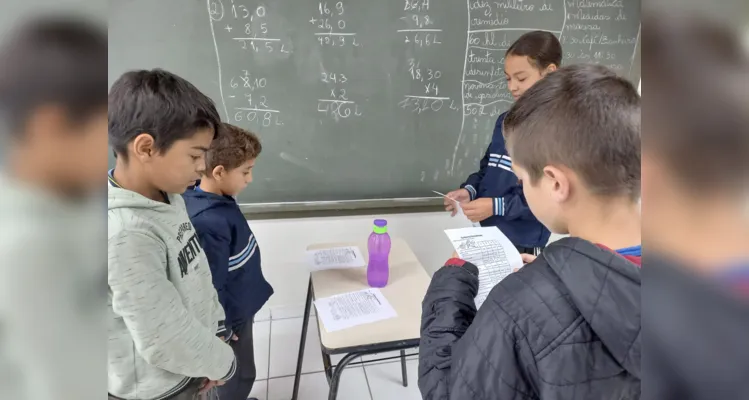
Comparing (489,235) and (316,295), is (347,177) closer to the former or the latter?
(316,295)

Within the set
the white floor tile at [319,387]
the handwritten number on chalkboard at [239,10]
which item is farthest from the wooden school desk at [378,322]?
the handwritten number on chalkboard at [239,10]

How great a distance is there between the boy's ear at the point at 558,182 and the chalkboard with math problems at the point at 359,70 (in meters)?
1.54

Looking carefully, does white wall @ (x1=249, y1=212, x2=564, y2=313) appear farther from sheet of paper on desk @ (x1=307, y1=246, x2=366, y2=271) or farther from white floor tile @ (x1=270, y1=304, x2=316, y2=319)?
sheet of paper on desk @ (x1=307, y1=246, x2=366, y2=271)

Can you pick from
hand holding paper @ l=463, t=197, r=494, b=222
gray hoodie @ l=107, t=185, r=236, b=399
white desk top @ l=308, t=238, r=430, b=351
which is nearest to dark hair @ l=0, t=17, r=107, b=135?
gray hoodie @ l=107, t=185, r=236, b=399

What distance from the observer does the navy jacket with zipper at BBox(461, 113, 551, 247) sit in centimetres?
155

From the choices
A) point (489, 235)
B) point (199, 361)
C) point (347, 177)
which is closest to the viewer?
point (199, 361)

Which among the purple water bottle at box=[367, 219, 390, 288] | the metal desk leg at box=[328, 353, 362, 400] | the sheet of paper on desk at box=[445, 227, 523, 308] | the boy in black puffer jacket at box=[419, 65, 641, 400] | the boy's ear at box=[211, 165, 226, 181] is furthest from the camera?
the purple water bottle at box=[367, 219, 390, 288]

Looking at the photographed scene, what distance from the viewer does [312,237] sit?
2.14 m

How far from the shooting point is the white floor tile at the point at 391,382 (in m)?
Answer: 1.79

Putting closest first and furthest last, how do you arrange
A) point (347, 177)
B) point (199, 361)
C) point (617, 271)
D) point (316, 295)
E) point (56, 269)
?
point (56, 269)
point (617, 271)
point (199, 361)
point (316, 295)
point (347, 177)

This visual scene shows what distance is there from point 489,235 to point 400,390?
1.17 meters

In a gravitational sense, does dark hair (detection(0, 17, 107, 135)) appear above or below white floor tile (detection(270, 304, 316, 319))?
above

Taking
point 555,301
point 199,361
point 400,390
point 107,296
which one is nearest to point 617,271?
point 555,301

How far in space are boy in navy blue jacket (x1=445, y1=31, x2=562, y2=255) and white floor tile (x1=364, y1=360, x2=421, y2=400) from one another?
2.40 feet
